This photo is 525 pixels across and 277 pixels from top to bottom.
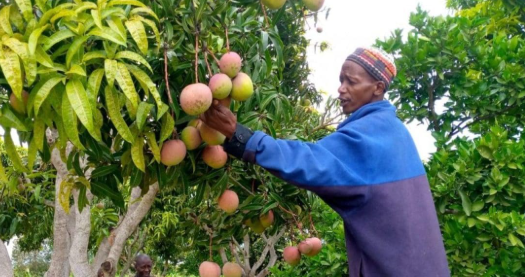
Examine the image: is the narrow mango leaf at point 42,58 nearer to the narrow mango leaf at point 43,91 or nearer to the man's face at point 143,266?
the narrow mango leaf at point 43,91

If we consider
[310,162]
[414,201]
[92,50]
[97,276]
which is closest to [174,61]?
[92,50]

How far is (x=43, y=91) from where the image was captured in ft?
4.00

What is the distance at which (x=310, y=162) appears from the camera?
137 cm

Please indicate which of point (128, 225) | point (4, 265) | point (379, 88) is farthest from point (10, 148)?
point (4, 265)

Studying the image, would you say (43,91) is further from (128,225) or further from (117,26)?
(128,225)

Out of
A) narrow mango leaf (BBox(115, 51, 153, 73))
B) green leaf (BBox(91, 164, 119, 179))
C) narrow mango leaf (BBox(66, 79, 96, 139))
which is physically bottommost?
green leaf (BBox(91, 164, 119, 179))

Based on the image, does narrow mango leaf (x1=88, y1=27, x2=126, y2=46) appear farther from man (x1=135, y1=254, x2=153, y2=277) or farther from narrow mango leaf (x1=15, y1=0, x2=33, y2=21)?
man (x1=135, y1=254, x2=153, y2=277)

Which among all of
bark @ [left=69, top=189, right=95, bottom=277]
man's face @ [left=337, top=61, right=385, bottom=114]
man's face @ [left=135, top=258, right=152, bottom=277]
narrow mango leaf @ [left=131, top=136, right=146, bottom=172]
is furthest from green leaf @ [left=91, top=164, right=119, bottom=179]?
man's face @ [left=135, top=258, right=152, bottom=277]

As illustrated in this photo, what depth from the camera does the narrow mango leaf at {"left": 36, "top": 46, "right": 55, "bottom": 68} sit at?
47.6 inches

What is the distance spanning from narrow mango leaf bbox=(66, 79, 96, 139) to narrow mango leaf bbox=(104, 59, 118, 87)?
6 cm

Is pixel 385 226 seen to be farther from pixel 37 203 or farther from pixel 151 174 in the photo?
pixel 37 203

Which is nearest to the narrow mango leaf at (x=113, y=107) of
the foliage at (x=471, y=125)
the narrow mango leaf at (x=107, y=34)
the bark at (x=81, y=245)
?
the narrow mango leaf at (x=107, y=34)

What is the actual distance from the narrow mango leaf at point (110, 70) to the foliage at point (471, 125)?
1601mm

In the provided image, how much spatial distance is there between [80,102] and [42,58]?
0.43 ft
